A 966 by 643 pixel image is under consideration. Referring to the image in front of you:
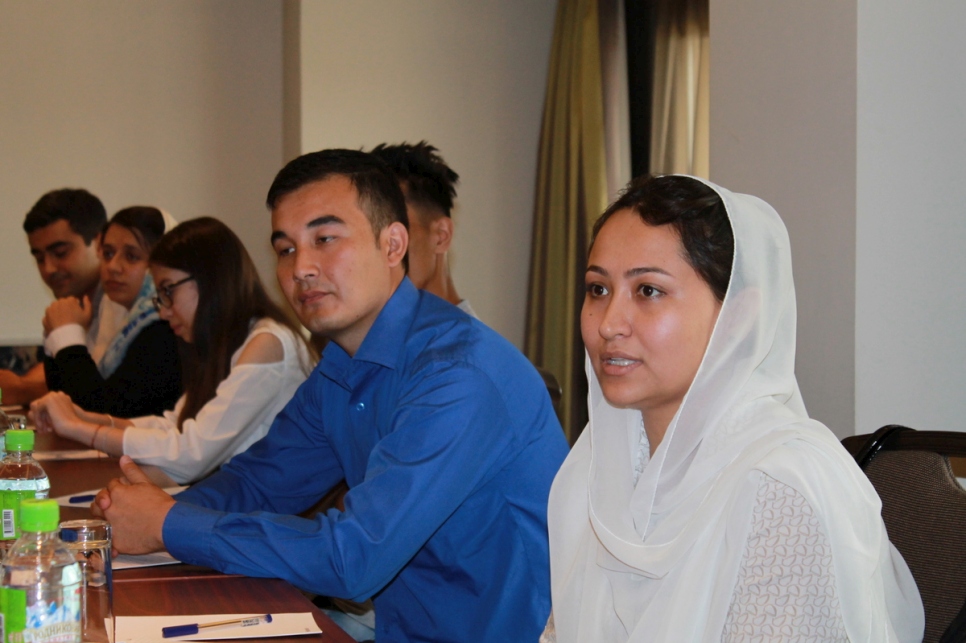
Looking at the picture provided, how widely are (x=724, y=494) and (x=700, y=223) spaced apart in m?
0.34

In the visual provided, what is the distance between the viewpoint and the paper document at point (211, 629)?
118 centimetres

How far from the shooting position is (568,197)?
3.91m

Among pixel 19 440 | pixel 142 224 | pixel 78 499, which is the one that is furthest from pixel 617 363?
pixel 142 224

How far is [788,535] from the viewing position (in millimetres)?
1047

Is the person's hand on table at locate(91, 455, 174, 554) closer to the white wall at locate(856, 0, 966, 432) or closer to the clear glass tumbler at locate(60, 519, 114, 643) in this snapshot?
the clear glass tumbler at locate(60, 519, 114, 643)

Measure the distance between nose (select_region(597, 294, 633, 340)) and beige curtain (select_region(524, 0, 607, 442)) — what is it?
2.52m

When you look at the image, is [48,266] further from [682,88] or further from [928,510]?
[928,510]

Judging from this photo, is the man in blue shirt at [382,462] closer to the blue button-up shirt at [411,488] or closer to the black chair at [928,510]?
the blue button-up shirt at [411,488]

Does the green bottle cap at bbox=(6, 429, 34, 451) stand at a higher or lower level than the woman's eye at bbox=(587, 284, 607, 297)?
lower

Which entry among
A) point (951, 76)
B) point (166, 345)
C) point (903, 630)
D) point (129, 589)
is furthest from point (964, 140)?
point (166, 345)

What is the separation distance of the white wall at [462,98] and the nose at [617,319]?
2949 millimetres

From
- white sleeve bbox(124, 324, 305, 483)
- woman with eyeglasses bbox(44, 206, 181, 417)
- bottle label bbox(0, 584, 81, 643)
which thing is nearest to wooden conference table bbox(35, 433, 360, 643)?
bottle label bbox(0, 584, 81, 643)

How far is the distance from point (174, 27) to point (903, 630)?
174 inches

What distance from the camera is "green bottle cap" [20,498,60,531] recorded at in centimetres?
85
